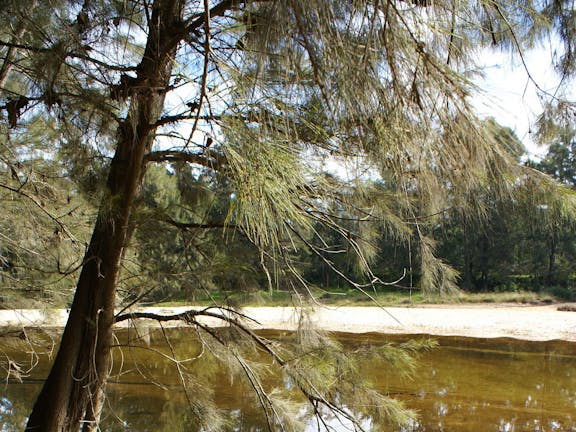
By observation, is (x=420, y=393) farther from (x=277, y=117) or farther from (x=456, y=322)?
(x=456, y=322)

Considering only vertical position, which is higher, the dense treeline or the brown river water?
the dense treeline

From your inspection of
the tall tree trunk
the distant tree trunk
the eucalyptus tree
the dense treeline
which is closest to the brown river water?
the dense treeline

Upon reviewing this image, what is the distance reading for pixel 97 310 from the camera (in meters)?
2.34

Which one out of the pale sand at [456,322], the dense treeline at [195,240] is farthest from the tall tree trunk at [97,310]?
the pale sand at [456,322]

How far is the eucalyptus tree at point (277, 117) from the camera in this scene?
48.1 inches

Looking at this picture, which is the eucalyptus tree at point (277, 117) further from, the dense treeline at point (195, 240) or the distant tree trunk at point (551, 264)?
the distant tree trunk at point (551, 264)

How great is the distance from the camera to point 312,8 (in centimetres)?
114

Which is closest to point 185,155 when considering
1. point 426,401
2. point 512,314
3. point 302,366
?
point 302,366

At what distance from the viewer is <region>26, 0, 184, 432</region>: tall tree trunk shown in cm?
217

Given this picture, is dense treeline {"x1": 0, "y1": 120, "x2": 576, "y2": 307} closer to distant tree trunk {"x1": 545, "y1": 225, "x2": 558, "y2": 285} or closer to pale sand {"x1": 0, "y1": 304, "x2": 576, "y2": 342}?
pale sand {"x1": 0, "y1": 304, "x2": 576, "y2": 342}

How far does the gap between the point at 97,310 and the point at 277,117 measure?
1.41 metres

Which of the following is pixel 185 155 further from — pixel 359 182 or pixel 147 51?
pixel 359 182

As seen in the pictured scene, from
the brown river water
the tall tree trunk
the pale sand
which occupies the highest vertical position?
the tall tree trunk

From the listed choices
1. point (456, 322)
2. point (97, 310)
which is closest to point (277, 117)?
point (97, 310)
